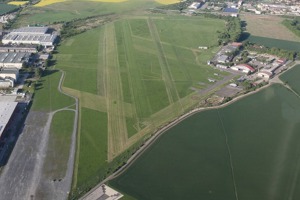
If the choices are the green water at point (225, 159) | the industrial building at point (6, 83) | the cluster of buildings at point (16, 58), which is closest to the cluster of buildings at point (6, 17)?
the cluster of buildings at point (16, 58)

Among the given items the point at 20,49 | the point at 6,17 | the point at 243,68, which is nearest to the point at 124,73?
the point at 243,68

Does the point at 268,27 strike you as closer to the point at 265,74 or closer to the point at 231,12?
the point at 231,12

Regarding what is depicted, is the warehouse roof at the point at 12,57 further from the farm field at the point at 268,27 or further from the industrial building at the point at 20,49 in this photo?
the farm field at the point at 268,27

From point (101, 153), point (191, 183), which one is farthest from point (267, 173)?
point (101, 153)

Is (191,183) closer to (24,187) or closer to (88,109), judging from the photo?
(24,187)

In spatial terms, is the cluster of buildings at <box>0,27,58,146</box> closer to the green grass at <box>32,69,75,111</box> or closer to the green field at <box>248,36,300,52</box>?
the green grass at <box>32,69,75,111</box>


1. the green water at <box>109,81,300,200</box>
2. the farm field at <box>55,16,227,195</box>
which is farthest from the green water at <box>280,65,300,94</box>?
the farm field at <box>55,16,227,195</box>
